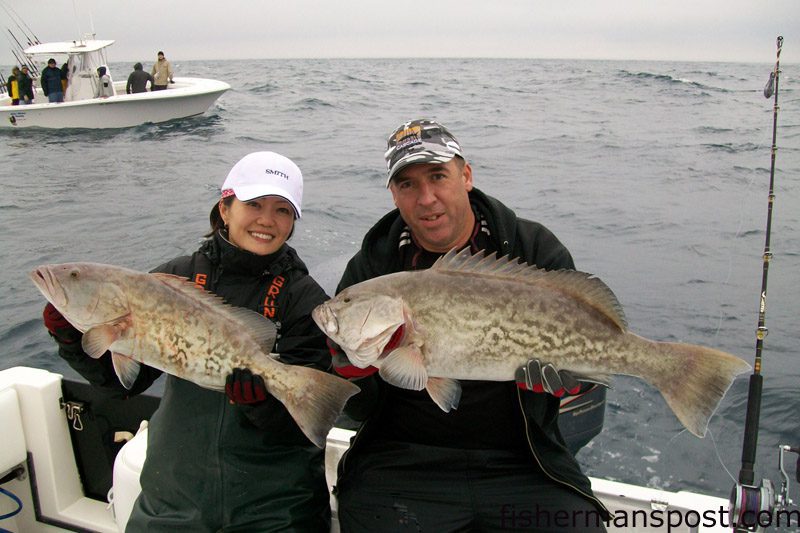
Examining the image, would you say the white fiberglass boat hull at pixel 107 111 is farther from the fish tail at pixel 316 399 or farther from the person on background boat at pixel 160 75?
the fish tail at pixel 316 399

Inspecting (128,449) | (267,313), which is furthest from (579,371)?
(128,449)

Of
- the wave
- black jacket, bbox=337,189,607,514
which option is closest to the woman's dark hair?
black jacket, bbox=337,189,607,514

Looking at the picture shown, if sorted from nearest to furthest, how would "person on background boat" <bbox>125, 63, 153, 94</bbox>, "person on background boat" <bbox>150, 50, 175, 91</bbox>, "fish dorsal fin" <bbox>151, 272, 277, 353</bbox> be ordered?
"fish dorsal fin" <bbox>151, 272, 277, 353</bbox>, "person on background boat" <bbox>125, 63, 153, 94</bbox>, "person on background boat" <bbox>150, 50, 175, 91</bbox>

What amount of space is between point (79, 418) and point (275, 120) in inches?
949

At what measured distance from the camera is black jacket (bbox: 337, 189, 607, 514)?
9.83ft

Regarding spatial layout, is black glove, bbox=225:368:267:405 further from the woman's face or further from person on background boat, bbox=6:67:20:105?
person on background boat, bbox=6:67:20:105

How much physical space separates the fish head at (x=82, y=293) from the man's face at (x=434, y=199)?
139 cm

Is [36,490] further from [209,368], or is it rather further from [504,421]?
[504,421]

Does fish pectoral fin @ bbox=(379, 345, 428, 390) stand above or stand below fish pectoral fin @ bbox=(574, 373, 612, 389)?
above

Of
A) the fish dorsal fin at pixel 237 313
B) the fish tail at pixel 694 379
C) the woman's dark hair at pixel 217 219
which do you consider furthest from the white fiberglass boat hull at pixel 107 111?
the fish tail at pixel 694 379

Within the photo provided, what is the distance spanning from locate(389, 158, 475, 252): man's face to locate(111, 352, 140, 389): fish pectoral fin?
146 cm

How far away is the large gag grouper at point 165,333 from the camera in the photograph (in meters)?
2.73

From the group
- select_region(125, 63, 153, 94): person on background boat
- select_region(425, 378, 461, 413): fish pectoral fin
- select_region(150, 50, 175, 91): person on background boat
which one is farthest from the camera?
select_region(150, 50, 175, 91): person on background boat

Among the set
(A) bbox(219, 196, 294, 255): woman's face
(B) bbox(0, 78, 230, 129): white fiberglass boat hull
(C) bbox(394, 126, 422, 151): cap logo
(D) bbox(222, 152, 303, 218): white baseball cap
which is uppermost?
(B) bbox(0, 78, 230, 129): white fiberglass boat hull
